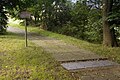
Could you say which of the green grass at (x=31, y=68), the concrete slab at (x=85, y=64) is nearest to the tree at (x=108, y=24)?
the concrete slab at (x=85, y=64)

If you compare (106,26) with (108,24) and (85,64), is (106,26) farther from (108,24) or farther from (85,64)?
(85,64)

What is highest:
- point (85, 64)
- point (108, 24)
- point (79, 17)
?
point (79, 17)

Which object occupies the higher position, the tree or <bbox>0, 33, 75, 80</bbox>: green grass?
the tree

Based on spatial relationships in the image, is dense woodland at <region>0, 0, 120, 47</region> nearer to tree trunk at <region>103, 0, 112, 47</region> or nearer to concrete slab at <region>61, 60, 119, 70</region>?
tree trunk at <region>103, 0, 112, 47</region>

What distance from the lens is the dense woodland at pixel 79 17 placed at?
36.4 ft

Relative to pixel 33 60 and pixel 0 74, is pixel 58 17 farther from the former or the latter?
pixel 0 74

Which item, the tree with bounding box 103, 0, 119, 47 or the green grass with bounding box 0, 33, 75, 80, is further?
the tree with bounding box 103, 0, 119, 47

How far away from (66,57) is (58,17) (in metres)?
13.6

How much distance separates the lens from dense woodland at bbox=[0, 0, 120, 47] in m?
11.1

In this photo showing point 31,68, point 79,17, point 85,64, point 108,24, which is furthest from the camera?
point 79,17

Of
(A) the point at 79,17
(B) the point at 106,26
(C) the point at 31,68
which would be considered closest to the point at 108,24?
(B) the point at 106,26

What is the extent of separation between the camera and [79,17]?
17891 millimetres

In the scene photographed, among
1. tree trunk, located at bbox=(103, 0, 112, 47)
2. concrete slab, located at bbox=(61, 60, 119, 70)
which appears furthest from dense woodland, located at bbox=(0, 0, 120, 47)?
concrete slab, located at bbox=(61, 60, 119, 70)

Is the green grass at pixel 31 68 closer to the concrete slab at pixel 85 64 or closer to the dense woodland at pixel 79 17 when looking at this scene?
the concrete slab at pixel 85 64
